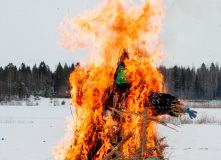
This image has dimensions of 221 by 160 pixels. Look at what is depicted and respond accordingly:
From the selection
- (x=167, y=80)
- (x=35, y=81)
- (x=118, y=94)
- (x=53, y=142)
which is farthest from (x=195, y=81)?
(x=118, y=94)

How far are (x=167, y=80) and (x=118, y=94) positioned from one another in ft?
175

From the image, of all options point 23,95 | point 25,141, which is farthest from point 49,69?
point 25,141

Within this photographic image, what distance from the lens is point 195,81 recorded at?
63594 mm

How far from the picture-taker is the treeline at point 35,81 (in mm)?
51344

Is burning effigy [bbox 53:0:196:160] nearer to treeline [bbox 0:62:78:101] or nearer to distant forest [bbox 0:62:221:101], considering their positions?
treeline [bbox 0:62:78:101]

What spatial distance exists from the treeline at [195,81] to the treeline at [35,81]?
73.5ft

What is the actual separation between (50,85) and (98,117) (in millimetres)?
55954

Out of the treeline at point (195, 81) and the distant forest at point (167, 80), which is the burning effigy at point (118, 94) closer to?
the distant forest at point (167, 80)

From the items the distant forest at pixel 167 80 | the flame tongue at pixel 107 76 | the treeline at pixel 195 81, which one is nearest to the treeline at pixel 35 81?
the distant forest at pixel 167 80

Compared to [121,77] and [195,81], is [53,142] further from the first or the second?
[195,81]

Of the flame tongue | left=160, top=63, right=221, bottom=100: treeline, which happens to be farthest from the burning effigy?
left=160, top=63, right=221, bottom=100: treeline

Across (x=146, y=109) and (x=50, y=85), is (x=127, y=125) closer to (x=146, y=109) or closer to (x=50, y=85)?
(x=146, y=109)

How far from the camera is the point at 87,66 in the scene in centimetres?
461

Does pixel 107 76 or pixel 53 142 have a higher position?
pixel 107 76
